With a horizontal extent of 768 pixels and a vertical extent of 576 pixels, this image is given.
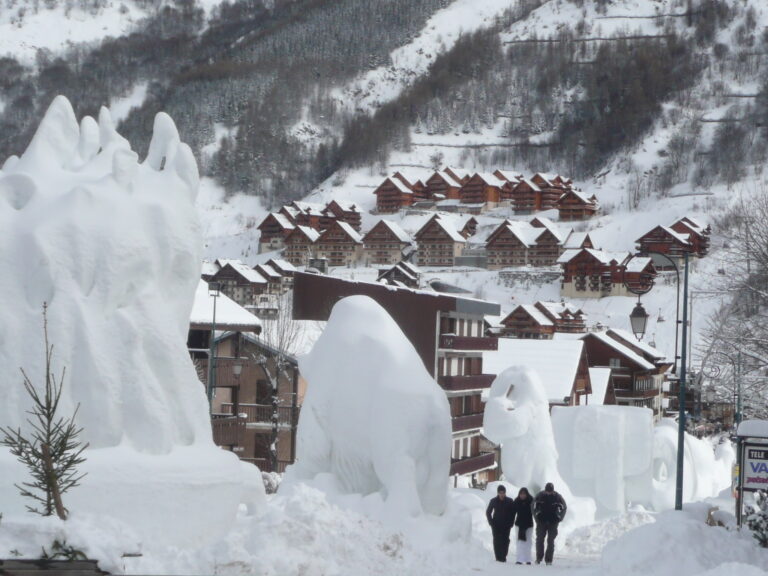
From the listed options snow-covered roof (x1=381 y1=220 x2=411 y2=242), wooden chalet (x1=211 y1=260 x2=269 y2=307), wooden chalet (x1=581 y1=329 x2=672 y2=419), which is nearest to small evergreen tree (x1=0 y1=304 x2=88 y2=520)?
wooden chalet (x1=581 y1=329 x2=672 y2=419)

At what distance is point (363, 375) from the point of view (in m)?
13.1

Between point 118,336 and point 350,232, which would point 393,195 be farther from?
point 118,336

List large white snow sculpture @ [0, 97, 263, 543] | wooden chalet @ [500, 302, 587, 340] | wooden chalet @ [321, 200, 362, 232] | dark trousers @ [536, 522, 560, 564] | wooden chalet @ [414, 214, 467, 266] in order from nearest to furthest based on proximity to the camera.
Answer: large white snow sculpture @ [0, 97, 263, 543] → dark trousers @ [536, 522, 560, 564] → wooden chalet @ [500, 302, 587, 340] → wooden chalet @ [414, 214, 467, 266] → wooden chalet @ [321, 200, 362, 232]

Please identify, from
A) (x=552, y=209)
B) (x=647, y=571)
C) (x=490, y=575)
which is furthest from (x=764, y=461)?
(x=552, y=209)

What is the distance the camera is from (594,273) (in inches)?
3711

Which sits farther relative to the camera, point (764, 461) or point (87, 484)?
point (764, 461)

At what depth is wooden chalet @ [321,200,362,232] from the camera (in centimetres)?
12044

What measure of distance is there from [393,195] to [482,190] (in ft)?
27.2

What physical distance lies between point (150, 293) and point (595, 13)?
168344 mm

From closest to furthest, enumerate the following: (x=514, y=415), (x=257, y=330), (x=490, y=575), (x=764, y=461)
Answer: (x=490, y=575) < (x=764, y=461) < (x=514, y=415) < (x=257, y=330)

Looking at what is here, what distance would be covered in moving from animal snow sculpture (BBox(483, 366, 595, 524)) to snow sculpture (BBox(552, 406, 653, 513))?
3829 mm

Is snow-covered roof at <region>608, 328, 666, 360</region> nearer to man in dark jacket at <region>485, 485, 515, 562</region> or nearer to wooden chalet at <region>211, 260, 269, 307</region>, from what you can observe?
wooden chalet at <region>211, 260, 269, 307</region>

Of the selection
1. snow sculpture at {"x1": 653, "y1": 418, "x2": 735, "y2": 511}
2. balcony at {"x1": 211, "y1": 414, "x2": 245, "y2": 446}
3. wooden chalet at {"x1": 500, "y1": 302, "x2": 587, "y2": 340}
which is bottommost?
snow sculpture at {"x1": 653, "y1": 418, "x2": 735, "y2": 511}

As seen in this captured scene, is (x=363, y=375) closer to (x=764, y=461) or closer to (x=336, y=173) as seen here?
(x=764, y=461)
